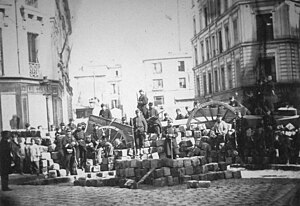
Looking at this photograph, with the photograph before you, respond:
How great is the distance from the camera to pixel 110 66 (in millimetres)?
3234

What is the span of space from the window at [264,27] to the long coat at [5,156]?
1768mm

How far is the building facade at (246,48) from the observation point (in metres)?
3.15

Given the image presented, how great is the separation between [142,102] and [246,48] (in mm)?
748

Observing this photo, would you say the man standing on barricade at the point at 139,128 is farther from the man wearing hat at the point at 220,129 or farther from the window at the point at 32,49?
the window at the point at 32,49

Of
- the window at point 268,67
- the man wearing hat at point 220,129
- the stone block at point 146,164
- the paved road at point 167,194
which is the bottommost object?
the paved road at point 167,194

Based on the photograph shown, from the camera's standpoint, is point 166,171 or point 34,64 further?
point 34,64

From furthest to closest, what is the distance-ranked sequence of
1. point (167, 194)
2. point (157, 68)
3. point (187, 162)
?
point (157, 68)
point (187, 162)
point (167, 194)

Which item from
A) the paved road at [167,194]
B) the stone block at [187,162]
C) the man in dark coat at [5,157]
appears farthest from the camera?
the man in dark coat at [5,157]

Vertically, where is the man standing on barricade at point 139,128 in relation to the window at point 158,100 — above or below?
below

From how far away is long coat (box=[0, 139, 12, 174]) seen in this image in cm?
325

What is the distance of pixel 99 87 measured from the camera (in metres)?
3.20

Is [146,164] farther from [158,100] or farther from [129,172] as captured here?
[158,100]

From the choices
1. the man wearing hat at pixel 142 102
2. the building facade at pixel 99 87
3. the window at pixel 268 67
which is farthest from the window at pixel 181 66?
the window at pixel 268 67

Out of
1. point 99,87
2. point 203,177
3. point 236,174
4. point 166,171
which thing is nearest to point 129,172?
point 166,171
